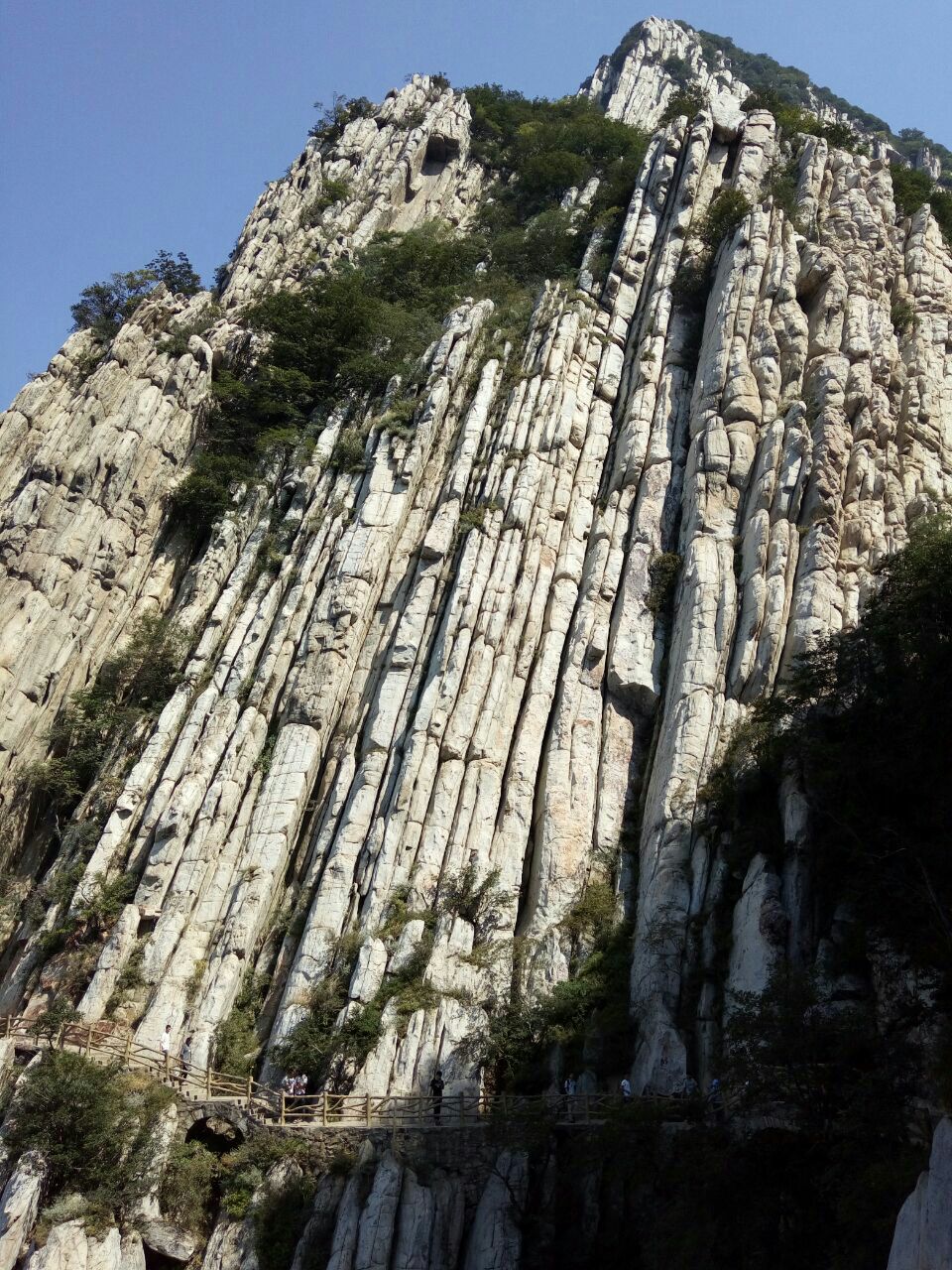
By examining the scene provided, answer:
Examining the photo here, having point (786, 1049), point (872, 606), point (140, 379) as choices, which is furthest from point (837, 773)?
point (140, 379)

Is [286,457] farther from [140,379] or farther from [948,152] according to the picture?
[948,152]

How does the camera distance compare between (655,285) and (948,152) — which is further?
(948,152)

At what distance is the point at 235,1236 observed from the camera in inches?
781

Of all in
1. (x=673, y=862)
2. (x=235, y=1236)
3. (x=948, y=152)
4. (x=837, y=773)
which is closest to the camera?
(x=235, y=1236)

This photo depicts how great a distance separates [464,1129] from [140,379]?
31.9 m

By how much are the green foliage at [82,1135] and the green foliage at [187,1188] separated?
1.61ft

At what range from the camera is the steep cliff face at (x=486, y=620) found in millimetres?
24281

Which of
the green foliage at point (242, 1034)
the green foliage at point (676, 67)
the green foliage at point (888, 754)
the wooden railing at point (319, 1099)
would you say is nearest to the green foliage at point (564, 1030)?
the wooden railing at point (319, 1099)

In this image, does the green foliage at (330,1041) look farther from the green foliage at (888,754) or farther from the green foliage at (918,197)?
the green foliage at (918,197)

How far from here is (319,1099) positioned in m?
22.4

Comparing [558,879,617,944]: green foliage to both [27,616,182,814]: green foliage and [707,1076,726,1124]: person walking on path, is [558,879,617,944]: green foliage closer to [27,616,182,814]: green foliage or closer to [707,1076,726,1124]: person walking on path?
[707,1076,726,1124]: person walking on path

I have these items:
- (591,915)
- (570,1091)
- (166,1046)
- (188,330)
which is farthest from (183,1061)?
(188,330)

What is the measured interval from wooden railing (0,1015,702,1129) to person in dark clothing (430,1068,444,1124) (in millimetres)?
39

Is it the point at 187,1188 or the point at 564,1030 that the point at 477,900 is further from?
the point at 187,1188
